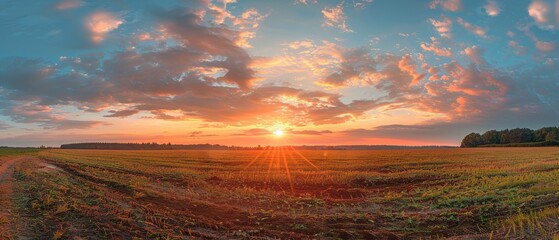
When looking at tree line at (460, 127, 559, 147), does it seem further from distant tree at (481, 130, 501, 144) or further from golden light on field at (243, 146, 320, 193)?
golden light on field at (243, 146, 320, 193)

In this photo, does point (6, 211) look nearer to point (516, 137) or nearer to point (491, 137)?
point (516, 137)

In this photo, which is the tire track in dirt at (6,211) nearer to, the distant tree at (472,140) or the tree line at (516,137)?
the tree line at (516,137)

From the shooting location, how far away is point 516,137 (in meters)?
134

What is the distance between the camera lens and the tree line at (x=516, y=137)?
119 meters

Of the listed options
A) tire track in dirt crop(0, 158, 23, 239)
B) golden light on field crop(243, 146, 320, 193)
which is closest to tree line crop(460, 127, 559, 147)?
golden light on field crop(243, 146, 320, 193)

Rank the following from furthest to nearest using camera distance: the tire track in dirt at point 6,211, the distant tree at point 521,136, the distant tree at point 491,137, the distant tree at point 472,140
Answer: the distant tree at point 472,140
the distant tree at point 491,137
the distant tree at point 521,136
the tire track in dirt at point 6,211

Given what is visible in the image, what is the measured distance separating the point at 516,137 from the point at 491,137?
453 inches

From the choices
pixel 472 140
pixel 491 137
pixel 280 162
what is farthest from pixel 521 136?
pixel 280 162

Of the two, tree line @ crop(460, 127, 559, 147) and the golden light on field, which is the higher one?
tree line @ crop(460, 127, 559, 147)

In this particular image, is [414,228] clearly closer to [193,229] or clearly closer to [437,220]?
[437,220]

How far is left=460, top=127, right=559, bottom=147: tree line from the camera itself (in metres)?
119

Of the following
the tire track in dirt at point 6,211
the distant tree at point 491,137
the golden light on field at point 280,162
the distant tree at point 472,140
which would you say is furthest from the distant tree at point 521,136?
the tire track in dirt at point 6,211

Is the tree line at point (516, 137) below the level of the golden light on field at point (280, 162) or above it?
above

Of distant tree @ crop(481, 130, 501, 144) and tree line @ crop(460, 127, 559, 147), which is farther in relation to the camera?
distant tree @ crop(481, 130, 501, 144)
